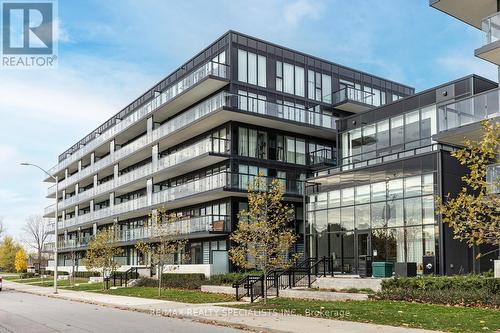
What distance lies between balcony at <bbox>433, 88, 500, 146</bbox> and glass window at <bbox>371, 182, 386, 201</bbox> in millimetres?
5191

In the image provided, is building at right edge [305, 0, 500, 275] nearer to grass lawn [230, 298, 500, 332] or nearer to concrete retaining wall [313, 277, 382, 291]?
concrete retaining wall [313, 277, 382, 291]

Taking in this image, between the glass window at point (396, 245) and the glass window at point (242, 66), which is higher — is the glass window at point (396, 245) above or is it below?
below

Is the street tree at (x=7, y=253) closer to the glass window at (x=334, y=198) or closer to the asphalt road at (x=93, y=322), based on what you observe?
the glass window at (x=334, y=198)

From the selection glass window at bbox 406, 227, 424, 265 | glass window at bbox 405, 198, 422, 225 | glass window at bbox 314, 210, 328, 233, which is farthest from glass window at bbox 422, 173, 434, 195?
glass window at bbox 314, 210, 328, 233

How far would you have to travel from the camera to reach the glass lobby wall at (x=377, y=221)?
86.8ft

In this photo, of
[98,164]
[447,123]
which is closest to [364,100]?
[447,123]

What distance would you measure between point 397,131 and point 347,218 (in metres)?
6.09

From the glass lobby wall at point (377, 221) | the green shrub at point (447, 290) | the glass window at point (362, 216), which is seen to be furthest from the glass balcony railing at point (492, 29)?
the glass window at point (362, 216)

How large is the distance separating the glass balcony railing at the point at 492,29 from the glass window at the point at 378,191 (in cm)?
914

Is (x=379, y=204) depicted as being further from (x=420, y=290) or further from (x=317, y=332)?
(x=317, y=332)

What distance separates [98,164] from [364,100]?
1325 inches

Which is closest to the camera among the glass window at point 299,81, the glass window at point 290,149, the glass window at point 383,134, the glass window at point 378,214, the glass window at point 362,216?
the glass window at point 378,214

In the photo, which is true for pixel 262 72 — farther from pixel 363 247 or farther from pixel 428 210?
pixel 428 210

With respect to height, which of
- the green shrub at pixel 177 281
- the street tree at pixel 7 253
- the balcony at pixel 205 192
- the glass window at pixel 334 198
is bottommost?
the street tree at pixel 7 253
